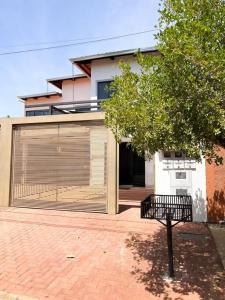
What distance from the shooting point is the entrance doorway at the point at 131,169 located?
19.1m

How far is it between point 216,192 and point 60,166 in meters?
6.54

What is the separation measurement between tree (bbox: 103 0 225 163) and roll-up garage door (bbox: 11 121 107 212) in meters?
6.70

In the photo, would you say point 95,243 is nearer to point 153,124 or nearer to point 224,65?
point 153,124

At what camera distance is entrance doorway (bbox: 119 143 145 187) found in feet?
62.6

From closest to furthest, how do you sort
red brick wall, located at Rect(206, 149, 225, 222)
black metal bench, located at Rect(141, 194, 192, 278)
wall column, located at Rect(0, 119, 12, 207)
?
1. black metal bench, located at Rect(141, 194, 192, 278)
2. red brick wall, located at Rect(206, 149, 225, 222)
3. wall column, located at Rect(0, 119, 12, 207)

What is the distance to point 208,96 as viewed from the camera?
4.03m

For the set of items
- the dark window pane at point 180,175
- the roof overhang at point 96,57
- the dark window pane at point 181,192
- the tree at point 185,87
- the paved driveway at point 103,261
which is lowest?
the paved driveway at point 103,261

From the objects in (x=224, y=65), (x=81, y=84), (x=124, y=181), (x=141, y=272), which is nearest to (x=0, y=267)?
(x=141, y=272)

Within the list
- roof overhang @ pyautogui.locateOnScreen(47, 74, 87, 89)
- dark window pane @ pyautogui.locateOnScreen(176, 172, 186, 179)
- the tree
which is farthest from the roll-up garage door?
roof overhang @ pyautogui.locateOnScreen(47, 74, 87, 89)

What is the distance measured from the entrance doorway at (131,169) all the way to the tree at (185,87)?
14.3 metres

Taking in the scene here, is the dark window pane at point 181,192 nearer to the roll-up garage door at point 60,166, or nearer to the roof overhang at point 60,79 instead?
the roll-up garage door at point 60,166

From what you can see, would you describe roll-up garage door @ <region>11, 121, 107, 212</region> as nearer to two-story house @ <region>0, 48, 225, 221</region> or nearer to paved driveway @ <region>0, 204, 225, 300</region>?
two-story house @ <region>0, 48, 225, 221</region>

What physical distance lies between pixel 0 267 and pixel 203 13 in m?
6.39

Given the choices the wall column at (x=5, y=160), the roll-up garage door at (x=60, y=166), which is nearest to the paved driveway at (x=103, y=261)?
the roll-up garage door at (x=60, y=166)
